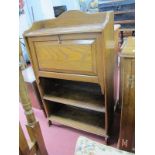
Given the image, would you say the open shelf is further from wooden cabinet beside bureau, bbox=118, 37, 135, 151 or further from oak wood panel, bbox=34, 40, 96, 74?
oak wood panel, bbox=34, 40, 96, 74

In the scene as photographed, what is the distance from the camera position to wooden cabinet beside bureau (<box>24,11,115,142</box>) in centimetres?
110

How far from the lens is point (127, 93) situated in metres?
1.05

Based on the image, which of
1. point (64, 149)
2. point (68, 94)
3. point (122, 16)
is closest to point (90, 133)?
point (64, 149)

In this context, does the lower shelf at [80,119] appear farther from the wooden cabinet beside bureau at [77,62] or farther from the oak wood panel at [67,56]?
the oak wood panel at [67,56]

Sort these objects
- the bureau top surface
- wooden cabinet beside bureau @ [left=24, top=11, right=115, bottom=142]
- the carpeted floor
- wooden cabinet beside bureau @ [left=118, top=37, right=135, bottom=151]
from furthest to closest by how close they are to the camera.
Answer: the carpeted floor < the bureau top surface < wooden cabinet beside bureau @ [left=24, top=11, right=115, bottom=142] < wooden cabinet beside bureau @ [left=118, top=37, right=135, bottom=151]

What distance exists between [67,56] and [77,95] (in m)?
0.50

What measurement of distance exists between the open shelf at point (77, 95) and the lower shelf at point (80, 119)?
28cm

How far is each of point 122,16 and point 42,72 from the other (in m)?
2.81

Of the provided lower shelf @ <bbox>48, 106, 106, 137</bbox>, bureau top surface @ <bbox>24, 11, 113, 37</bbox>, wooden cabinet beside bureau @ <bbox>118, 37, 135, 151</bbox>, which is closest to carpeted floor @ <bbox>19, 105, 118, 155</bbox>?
lower shelf @ <bbox>48, 106, 106, 137</bbox>

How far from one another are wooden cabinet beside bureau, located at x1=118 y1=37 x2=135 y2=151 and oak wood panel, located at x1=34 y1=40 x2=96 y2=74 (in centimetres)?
22

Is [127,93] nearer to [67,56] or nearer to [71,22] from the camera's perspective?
[67,56]

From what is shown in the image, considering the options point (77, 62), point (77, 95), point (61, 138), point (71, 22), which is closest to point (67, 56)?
point (77, 62)
